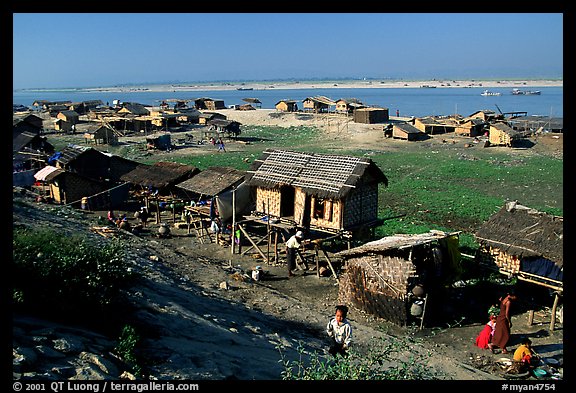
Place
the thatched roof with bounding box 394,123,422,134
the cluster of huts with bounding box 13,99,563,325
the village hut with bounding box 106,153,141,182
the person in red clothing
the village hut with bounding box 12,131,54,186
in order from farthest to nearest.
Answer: the thatched roof with bounding box 394,123,422,134 → the village hut with bounding box 106,153,141,182 → the village hut with bounding box 12,131,54,186 → the cluster of huts with bounding box 13,99,563,325 → the person in red clothing

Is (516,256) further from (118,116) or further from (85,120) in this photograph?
(85,120)

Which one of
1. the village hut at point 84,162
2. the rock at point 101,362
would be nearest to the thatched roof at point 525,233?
the rock at point 101,362

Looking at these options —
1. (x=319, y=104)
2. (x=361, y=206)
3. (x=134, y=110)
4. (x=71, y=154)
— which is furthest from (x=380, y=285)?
(x=319, y=104)

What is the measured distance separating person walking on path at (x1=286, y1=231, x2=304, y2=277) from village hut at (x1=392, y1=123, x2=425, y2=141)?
3827 cm

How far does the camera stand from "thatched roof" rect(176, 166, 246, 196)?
69.2ft

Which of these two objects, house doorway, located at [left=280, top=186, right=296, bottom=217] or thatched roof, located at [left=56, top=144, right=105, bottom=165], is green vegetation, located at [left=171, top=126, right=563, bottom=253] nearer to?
house doorway, located at [left=280, top=186, right=296, bottom=217]

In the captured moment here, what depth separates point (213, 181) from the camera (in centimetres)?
2192

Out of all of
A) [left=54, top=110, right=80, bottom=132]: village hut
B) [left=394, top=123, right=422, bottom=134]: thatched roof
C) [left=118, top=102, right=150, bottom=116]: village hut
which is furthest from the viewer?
[left=118, top=102, right=150, bottom=116]: village hut

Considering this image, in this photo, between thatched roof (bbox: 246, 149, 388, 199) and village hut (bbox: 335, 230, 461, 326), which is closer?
village hut (bbox: 335, 230, 461, 326)

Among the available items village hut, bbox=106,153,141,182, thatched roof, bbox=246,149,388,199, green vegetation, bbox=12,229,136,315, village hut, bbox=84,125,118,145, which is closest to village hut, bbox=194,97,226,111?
village hut, bbox=84,125,118,145

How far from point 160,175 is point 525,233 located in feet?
55.8

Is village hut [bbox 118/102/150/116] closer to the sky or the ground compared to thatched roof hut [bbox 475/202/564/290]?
closer to the sky
